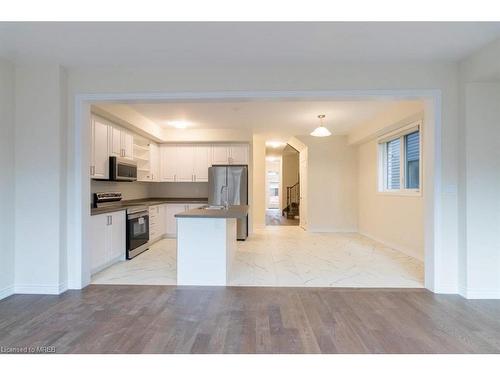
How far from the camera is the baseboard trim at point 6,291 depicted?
3.02 m

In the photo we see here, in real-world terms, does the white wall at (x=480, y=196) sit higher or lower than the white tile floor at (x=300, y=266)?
higher

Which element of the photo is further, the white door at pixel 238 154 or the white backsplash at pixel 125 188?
the white door at pixel 238 154

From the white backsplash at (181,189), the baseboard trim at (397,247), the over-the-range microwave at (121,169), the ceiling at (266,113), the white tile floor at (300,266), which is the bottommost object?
the white tile floor at (300,266)

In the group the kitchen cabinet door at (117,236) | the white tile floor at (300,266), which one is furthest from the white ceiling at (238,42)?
the white tile floor at (300,266)

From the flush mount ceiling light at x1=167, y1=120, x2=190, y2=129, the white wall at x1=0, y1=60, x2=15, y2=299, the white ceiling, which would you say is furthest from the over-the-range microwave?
the white ceiling

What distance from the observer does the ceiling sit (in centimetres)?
459

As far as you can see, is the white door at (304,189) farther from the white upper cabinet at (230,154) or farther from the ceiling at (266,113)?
the white upper cabinet at (230,154)

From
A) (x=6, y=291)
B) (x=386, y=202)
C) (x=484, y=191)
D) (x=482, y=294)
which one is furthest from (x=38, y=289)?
(x=386, y=202)

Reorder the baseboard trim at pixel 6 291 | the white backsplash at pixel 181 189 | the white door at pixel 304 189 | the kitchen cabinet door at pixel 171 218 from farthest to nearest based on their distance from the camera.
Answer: the white door at pixel 304 189 → the white backsplash at pixel 181 189 → the kitchen cabinet door at pixel 171 218 → the baseboard trim at pixel 6 291

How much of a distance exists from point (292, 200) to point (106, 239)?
946 centimetres

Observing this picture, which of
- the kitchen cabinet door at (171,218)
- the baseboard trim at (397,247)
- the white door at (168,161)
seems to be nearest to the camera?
the baseboard trim at (397,247)

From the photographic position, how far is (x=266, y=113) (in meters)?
5.13

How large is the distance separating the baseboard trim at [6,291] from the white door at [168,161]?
13.3 ft
